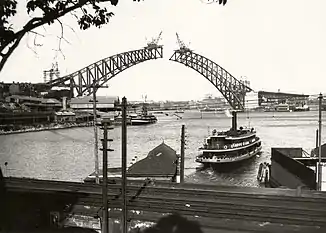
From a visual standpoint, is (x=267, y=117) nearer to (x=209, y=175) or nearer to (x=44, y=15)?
(x=209, y=175)

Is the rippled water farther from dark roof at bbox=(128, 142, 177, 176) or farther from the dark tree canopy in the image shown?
the dark tree canopy

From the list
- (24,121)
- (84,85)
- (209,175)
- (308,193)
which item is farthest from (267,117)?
(308,193)

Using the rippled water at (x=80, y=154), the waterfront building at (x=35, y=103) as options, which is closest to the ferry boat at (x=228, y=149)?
the rippled water at (x=80, y=154)

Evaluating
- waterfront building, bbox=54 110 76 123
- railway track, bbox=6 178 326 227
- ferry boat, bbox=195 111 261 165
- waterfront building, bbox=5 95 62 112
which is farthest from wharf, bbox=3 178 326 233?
waterfront building, bbox=54 110 76 123

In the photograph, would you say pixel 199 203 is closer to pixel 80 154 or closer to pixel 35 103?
pixel 80 154

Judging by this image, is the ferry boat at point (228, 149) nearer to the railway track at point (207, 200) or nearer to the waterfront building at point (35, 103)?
the railway track at point (207, 200)

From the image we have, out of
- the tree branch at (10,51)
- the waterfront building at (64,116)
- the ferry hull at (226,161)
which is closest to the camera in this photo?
the tree branch at (10,51)

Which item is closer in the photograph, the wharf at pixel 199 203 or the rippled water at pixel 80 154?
the wharf at pixel 199 203
